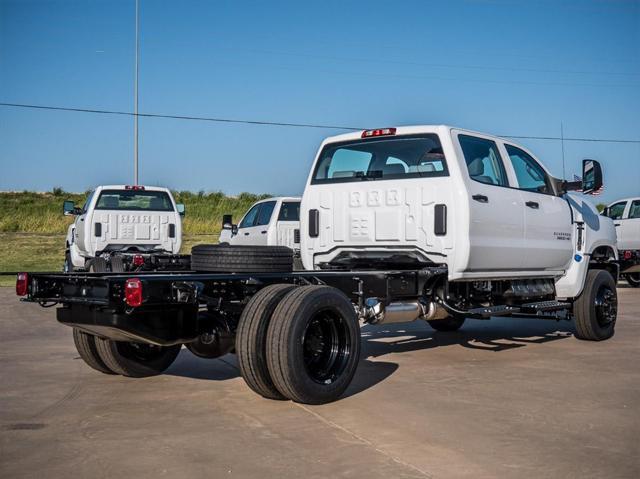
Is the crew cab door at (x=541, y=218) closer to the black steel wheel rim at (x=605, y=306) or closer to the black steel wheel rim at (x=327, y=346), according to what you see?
the black steel wheel rim at (x=605, y=306)

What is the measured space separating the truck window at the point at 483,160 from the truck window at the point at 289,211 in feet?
25.7

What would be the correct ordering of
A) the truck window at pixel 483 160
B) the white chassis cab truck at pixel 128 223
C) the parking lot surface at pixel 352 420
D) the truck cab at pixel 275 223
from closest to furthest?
the parking lot surface at pixel 352 420 → the truck window at pixel 483 160 → the white chassis cab truck at pixel 128 223 → the truck cab at pixel 275 223

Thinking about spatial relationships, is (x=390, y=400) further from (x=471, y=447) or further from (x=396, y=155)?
(x=396, y=155)

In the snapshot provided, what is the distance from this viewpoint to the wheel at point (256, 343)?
229 inches

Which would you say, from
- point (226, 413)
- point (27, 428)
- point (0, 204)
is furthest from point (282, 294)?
point (0, 204)

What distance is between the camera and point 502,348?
9.19 meters

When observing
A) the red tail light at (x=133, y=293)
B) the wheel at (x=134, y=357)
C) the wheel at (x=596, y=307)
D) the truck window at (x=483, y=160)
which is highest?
the truck window at (x=483, y=160)

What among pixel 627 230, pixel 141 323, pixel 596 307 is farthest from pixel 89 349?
pixel 627 230

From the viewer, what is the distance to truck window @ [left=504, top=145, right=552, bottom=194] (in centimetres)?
898

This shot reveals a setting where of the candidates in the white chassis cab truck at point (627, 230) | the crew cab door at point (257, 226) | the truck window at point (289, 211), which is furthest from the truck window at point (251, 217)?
the white chassis cab truck at point (627, 230)

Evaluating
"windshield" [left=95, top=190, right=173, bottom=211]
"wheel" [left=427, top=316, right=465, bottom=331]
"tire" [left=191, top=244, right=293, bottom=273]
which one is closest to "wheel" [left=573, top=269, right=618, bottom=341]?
"wheel" [left=427, top=316, right=465, bottom=331]

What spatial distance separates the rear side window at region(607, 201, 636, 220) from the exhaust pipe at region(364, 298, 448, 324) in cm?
1327

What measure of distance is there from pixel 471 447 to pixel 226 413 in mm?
1840

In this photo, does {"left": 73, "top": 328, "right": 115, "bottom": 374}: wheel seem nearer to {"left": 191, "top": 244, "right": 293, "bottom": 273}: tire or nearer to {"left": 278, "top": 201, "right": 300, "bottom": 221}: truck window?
{"left": 191, "top": 244, "right": 293, "bottom": 273}: tire
